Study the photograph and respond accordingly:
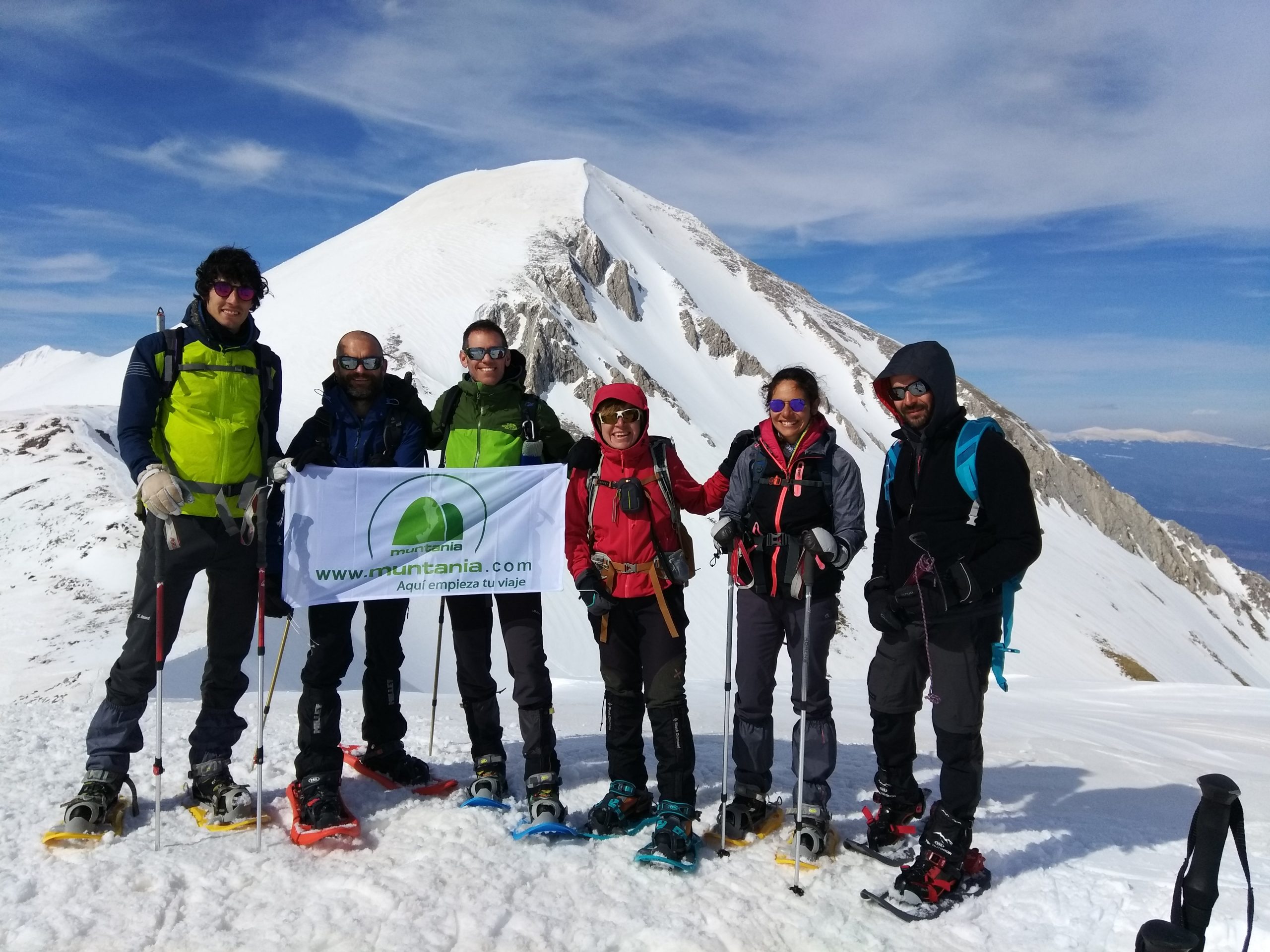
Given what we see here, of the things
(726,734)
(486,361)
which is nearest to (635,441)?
(486,361)

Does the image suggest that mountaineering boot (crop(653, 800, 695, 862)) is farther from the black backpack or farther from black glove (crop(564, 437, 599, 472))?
the black backpack

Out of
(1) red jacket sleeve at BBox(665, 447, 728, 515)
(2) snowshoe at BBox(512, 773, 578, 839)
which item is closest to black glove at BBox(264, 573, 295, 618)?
(2) snowshoe at BBox(512, 773, 578, 839)

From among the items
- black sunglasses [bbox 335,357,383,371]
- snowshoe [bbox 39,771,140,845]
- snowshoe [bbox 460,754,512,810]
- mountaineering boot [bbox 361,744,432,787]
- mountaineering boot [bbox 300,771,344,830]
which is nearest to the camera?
snowshoe [bbox 39,771,140,845]

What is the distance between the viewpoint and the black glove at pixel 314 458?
19.4 ft

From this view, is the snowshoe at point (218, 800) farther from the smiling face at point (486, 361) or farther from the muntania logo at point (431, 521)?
the smiling face at point (486, 361)

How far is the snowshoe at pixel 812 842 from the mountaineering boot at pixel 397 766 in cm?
301

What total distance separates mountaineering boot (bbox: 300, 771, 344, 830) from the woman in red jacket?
1843 mm

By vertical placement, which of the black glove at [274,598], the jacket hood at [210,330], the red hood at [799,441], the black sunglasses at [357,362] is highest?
the jacket hood at [210,330]

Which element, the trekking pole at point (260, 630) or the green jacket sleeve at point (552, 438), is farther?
the green jacket sleeve at point (552, 438)

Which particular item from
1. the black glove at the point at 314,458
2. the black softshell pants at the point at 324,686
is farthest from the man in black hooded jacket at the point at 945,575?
the black glove at the point at 314,458

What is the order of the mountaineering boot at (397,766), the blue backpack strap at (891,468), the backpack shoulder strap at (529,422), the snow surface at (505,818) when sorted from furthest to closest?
the mountaineering boot at (397,766) → the backpack shoulder strap at (529,422) → the blue backpack strap at (891,468) → the snow surface at (505,818)

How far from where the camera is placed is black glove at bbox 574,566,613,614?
5.86 meters

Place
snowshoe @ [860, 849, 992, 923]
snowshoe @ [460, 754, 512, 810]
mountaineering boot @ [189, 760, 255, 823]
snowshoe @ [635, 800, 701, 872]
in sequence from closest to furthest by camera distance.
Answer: snowshoe @ [860, 849, 992, 923] → snowshoe @ [635, 800, 701, 872] → mountaineering boot @ [189, 760, 255, 823] → snowshoe @ [460, 754, 512, 810]

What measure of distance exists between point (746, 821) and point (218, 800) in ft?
12.7
